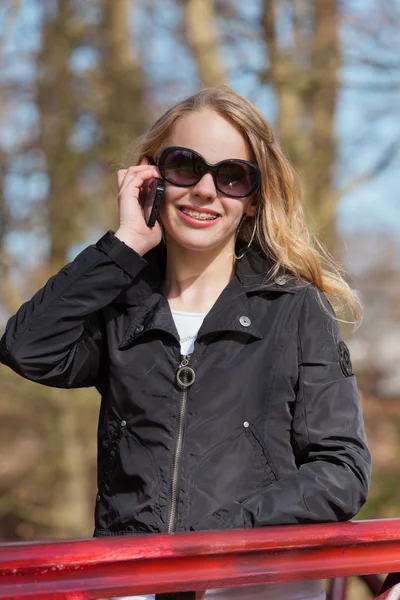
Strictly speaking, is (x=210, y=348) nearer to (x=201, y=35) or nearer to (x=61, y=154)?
(x=61, y=154)

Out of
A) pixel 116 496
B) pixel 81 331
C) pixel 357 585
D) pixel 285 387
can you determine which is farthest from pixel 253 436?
pixel 357 585

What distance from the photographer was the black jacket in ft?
6.54

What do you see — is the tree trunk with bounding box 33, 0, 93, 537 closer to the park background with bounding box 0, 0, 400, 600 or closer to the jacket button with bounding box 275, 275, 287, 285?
the park background with bounding box 0, 0, 400, 600

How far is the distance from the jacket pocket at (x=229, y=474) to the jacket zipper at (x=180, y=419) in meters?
0.03

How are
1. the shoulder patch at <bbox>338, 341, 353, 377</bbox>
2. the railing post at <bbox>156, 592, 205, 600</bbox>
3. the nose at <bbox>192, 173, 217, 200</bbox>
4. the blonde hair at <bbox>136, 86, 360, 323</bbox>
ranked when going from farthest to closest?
the blonde hair at <bbox>136, 86, 360, 323</bbox> < the nose at <bbox>192, 173, 217, 200</bbox> < the shoulder patch at <bbox>338, 341, 353, 377</bbox> < the railing post at <bbox>156, 592, 205, 600</bbox>

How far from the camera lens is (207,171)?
2227 millimetres

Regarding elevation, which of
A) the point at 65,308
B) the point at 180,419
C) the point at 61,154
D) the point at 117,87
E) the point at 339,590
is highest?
the point at 117,87

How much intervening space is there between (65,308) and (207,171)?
0.50 m

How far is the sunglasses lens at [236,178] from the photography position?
224 centimetres

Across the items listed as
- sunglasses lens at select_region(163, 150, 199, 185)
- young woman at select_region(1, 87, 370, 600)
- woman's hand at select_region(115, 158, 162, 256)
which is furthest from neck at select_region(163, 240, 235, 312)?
sunglasses lens at select_region(163, 150, 199, 185)

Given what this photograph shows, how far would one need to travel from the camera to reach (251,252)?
2426mm

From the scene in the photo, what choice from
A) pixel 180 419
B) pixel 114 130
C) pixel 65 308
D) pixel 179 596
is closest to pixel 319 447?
pixel 180 419

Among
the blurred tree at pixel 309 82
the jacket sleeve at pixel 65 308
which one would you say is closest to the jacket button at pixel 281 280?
the jacket sleeve at pixel 65 308

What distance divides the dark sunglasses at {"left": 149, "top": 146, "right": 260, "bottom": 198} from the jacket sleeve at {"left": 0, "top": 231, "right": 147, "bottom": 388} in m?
0.23
